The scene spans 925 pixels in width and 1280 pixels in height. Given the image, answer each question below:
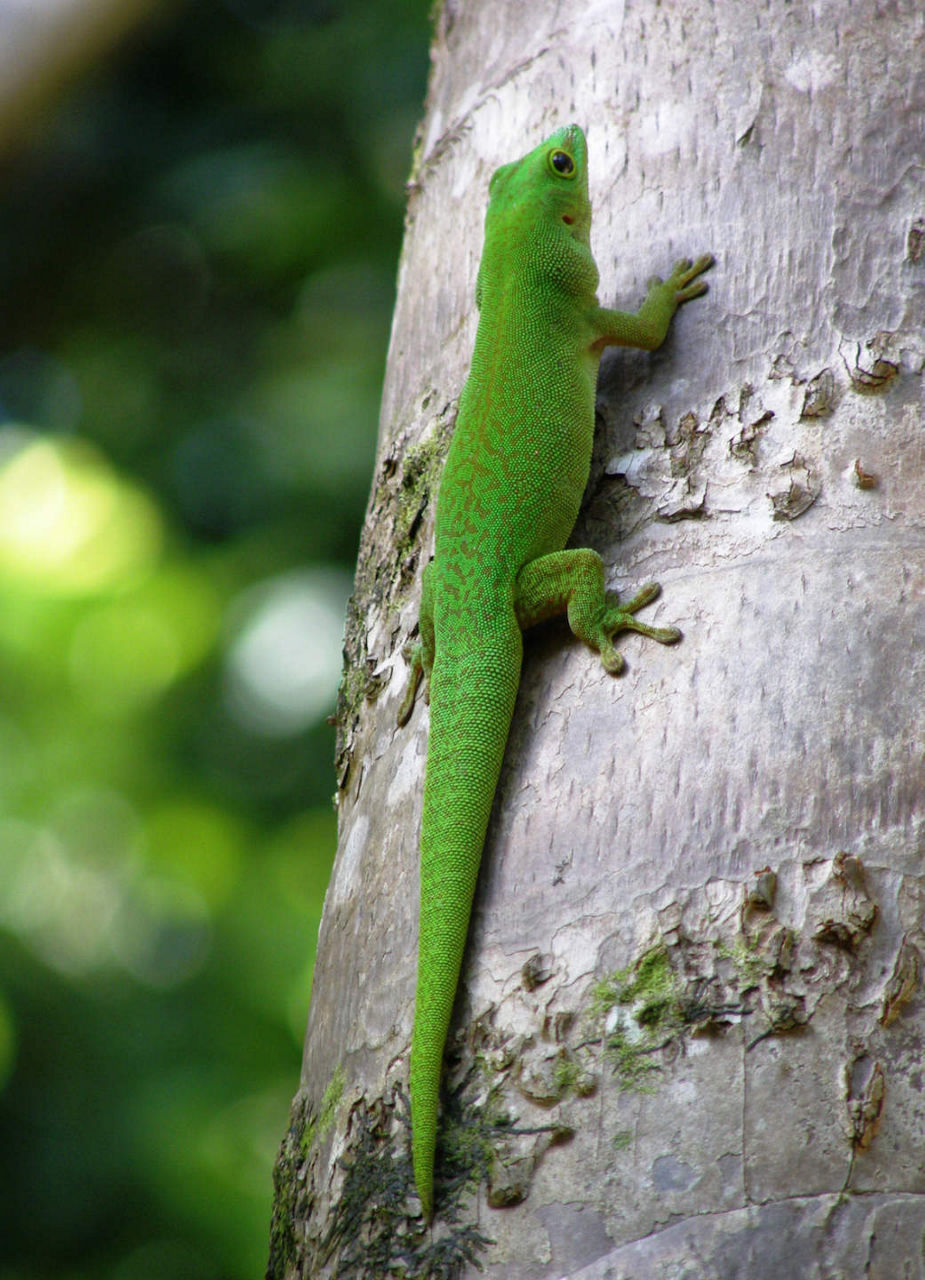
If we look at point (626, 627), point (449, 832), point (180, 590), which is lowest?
point (449, 832)

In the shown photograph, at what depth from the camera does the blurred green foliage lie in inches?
195

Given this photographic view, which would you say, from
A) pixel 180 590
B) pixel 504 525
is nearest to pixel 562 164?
pixel 504 525

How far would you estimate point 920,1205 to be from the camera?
136 centimetres

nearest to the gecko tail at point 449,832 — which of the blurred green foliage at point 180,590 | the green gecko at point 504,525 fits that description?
the green gecko at point 504,525

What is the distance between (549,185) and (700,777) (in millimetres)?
1409

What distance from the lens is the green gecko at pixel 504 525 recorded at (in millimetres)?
1785

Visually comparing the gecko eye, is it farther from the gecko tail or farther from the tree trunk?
the gecko tail

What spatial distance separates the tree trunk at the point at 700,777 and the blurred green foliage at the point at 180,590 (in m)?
2.90

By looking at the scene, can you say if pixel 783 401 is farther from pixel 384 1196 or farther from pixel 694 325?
pixel 384 1196

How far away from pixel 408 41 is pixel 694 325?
14.7 ft

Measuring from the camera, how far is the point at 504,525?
232 centimetres

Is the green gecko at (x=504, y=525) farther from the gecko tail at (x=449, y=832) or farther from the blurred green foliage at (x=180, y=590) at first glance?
the blurred green foliage at (x=180, y=590)

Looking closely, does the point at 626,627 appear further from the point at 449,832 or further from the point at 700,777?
the point at 449,832

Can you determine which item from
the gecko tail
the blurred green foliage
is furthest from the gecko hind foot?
the blurred green foliage
